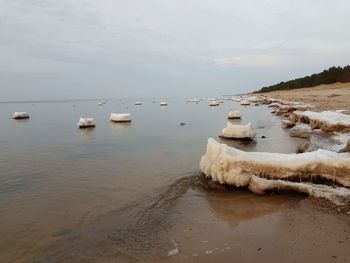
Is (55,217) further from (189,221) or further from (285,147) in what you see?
(285,147)

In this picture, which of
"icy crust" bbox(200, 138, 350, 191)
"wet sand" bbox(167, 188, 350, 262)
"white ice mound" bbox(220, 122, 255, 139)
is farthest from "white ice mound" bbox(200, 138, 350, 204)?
"white ice mound" bbox(220, 122, 255, 139)

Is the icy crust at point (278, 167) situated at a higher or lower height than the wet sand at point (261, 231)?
higher

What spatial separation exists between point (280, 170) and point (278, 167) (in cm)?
11

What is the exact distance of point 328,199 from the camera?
8539 millimetres

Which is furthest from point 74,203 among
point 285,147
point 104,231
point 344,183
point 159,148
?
point 285,147

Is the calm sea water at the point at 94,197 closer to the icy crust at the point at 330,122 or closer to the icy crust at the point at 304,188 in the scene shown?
the icy crust at the point at 304,188

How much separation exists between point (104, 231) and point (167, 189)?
11.6 ft

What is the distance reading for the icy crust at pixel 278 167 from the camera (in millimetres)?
9539

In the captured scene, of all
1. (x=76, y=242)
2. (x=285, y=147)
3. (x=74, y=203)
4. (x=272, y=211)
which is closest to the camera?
(x=76, y=242)

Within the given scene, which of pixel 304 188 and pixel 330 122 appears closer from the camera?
pixel 304 188

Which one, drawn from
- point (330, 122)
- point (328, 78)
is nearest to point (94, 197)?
point (330, 122)

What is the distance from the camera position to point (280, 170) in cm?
989

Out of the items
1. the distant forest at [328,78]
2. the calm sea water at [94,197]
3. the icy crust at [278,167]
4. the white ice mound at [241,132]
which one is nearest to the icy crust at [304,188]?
the icy crust at [278,167]

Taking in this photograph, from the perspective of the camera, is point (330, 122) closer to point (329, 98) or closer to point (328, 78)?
point (329, 98)
